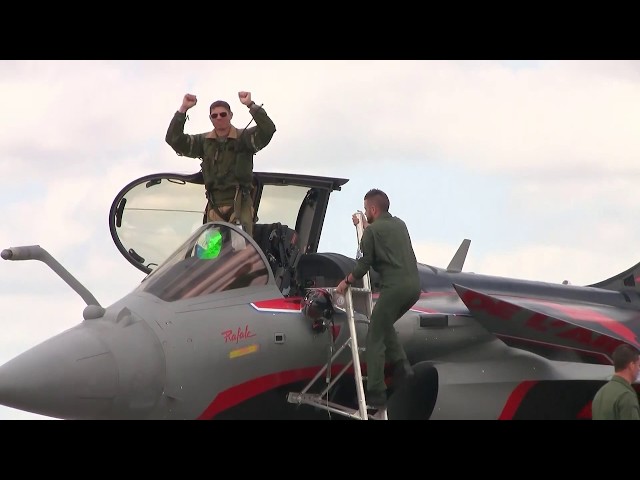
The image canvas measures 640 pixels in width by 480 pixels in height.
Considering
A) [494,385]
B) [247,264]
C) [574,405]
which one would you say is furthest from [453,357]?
[247,264]

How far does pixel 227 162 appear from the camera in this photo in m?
10.4

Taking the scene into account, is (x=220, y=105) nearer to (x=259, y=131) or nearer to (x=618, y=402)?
(x=259, y=131)

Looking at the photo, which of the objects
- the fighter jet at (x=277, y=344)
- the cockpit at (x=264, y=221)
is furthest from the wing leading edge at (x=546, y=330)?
the cockpit at (x=264, y=221)

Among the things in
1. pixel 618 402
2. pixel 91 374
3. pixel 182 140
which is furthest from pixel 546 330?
pixel 91 374

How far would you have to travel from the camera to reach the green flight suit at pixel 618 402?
739cm

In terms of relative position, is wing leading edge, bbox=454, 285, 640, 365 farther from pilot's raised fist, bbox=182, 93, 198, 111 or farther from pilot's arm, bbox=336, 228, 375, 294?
pilot's raised fist, bbox=182, 93, 198, 111

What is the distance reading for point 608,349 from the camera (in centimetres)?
991

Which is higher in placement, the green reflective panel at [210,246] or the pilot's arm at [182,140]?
the pilot's arm at [182,140]

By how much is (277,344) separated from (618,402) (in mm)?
2919

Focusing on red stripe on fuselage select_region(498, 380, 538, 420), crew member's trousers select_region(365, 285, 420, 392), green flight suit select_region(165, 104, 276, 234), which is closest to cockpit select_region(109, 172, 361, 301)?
green flight suit select_region(165, 104, 276, 234)

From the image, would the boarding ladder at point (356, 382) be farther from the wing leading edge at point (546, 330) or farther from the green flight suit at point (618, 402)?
the green flight suit at point (618, 402)

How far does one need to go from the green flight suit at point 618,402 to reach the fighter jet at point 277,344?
2.09 metres

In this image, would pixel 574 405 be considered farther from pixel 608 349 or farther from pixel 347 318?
pixel 347 318

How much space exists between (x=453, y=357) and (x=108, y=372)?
3.45 m
